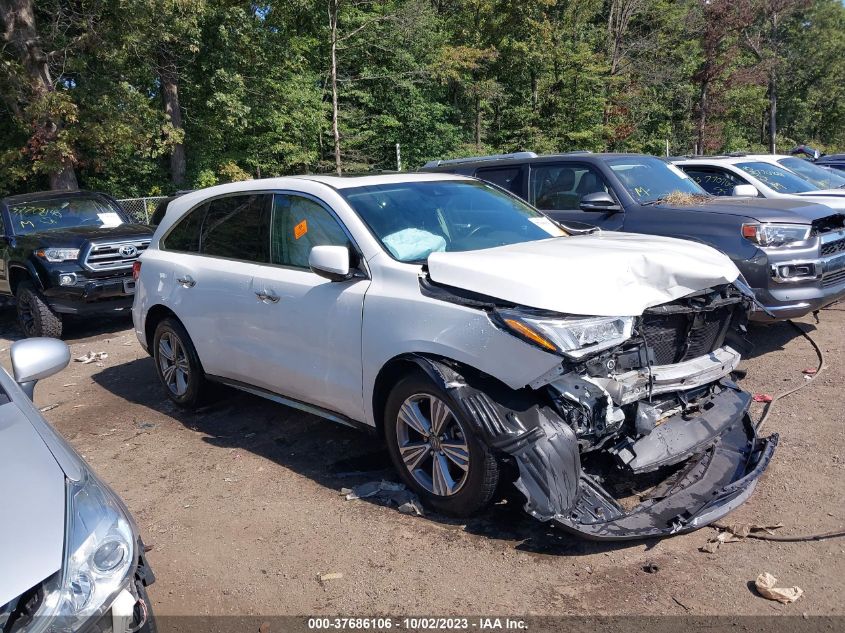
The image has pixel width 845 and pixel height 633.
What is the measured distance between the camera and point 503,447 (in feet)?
10.9

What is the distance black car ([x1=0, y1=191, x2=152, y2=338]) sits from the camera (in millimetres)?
8867

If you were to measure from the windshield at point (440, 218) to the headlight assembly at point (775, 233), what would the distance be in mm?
2281

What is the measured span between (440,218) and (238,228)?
1633mm

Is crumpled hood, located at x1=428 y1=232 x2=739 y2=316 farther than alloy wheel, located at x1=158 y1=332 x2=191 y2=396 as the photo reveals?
No

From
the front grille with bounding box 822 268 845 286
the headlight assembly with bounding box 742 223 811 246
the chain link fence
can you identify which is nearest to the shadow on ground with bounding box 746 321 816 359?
the front grille with bounding box 822 268 845 286

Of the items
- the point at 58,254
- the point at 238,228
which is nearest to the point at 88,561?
the point at 238,228

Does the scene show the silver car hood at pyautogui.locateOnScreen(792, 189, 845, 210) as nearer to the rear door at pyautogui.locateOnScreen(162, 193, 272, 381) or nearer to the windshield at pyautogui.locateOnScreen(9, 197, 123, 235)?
the rear door at pyautogui.locateOnScreen(162, 193, 272, 381)

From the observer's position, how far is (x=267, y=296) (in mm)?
4668

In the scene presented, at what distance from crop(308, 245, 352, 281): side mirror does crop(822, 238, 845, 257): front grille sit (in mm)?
4671

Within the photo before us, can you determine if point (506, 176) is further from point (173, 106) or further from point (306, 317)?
point (173, 106)

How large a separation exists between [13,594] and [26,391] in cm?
158

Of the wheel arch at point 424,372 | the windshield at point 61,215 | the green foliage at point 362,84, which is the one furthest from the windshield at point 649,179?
the green foliage at point 362,84

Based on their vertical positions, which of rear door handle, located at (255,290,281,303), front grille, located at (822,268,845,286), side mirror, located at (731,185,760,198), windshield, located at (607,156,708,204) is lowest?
front grille, located at (822,268,845,286)

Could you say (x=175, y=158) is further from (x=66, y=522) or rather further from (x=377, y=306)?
(x=66, y=522)
